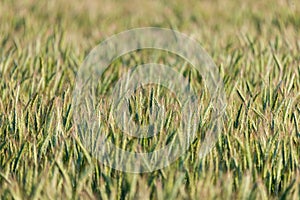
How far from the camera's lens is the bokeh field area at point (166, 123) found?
5.75ft

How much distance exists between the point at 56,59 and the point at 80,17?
1.27 m

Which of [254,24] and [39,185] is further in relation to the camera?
[254,24]

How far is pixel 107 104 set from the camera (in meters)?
2.36

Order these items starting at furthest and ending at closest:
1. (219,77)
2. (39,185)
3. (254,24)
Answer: (254,24) → (219,77) → (39,185)

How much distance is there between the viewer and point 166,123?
210cm

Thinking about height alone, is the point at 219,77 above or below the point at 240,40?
below

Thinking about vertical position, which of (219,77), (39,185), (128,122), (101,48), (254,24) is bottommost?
(39,185)

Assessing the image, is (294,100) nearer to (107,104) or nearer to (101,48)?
(107,104)

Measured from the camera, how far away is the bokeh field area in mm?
1754

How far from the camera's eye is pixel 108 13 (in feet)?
14.9

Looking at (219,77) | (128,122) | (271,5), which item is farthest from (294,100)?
(271,5)

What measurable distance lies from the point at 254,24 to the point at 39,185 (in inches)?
107

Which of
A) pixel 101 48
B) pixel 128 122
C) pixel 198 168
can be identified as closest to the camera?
pixel 198 168

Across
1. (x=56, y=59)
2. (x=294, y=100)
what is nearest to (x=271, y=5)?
(x=56, y=59)
